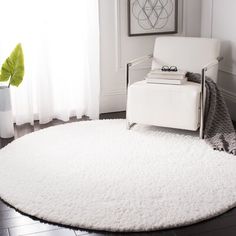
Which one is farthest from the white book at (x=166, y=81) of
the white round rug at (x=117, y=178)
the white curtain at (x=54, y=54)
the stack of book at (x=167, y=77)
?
the white curtain at (x=54, y=54)

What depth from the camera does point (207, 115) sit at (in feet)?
11.6

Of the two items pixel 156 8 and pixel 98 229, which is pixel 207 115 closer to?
pixel 156 8

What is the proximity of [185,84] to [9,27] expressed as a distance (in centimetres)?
160

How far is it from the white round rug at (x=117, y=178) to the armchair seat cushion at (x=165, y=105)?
0.13 metres

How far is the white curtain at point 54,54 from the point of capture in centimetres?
384

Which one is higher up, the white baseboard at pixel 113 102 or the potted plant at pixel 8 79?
the potted plant at pixel 8 79

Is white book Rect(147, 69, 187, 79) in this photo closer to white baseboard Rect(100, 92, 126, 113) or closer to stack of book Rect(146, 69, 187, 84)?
stack of book Rect(146, 69, 187, 84)

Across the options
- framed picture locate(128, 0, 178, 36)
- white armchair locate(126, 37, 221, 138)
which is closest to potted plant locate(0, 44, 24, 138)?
white armchair locate(126, 37, 221, 138)

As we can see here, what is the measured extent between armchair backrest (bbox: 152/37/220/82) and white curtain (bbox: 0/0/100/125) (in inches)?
23.6

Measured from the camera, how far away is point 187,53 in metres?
3.90

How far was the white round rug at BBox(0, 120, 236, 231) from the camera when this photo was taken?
7.65 ft

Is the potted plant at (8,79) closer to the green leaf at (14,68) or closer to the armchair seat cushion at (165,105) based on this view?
the green leaf at (14,68)

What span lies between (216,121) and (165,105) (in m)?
0.45

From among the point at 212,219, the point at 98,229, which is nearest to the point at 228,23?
the point at 212,219
